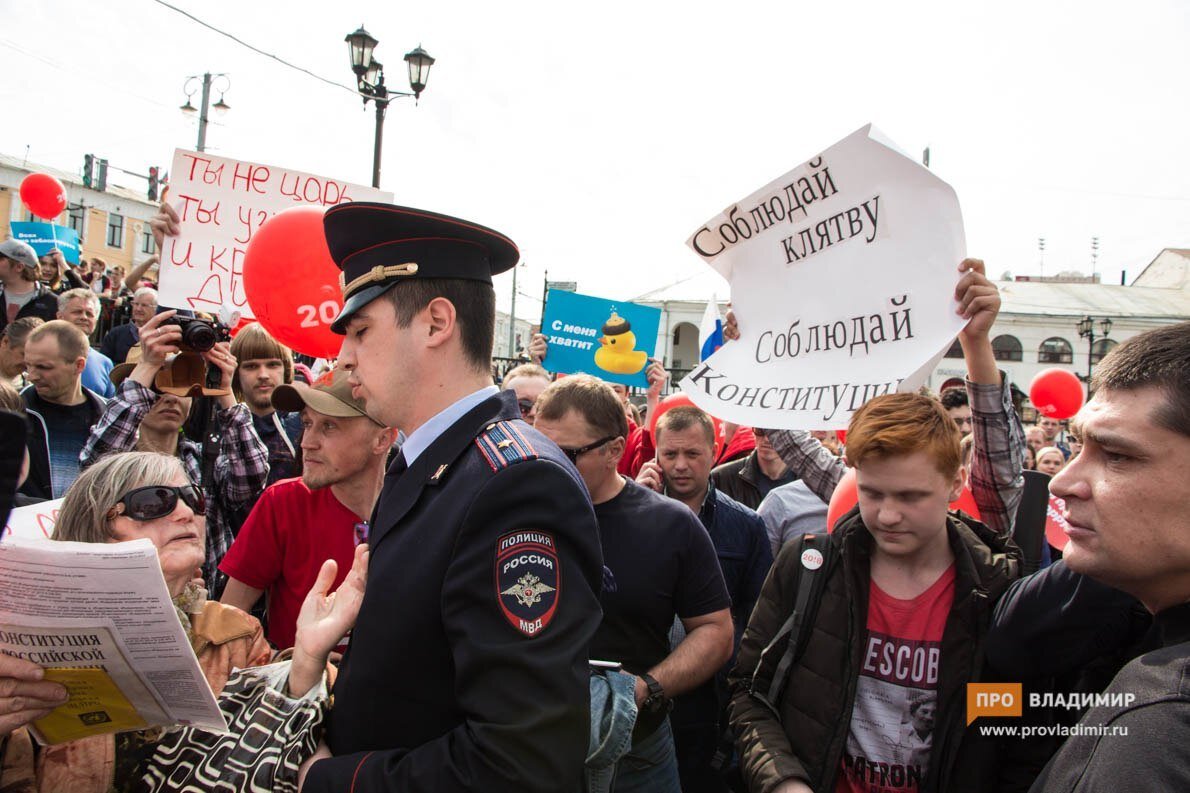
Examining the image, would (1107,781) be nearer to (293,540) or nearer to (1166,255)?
Answer: (293,540)

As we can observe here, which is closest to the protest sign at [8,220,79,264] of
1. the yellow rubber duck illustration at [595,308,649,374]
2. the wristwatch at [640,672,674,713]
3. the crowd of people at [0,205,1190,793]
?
the yellow rubber duck illustration at [595,308,649,374]

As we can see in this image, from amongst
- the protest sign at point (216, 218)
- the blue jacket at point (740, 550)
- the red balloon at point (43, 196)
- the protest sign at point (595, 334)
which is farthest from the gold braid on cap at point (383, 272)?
the red balloon at point (43, 196)

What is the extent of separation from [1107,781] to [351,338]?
1.78m

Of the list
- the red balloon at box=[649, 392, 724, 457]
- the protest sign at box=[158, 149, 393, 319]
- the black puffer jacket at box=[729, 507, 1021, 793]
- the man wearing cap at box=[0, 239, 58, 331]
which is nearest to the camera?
the black puffer jacket at box=[729, 507, 1021, 793]

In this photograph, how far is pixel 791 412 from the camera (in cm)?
294

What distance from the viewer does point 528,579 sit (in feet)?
4.88

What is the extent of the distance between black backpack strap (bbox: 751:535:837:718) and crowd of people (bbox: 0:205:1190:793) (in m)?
0.01

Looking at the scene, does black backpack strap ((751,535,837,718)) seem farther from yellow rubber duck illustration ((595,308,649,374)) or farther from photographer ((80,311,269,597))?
yellow rubber duck illustration ((595,308,649,374))

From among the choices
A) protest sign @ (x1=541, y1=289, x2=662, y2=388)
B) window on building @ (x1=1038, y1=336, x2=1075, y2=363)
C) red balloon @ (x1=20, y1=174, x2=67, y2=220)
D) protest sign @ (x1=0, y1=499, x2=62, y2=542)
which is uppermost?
window on building @ (x1=1038, y1=336, x2=1075, y2=363)

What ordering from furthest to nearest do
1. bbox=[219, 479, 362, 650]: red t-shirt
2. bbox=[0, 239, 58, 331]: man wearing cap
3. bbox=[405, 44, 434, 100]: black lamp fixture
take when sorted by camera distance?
1. bbox=[405, 44, 434, 100]: black lamp fixture
2. bbox=[0, 239, 58, 331]: man wearing cap
3. bbox=[219, 479, 362, 650]: red t-shirt

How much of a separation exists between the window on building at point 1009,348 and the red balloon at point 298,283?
176 ft

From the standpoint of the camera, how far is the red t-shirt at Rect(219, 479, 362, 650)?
2947 millimetres

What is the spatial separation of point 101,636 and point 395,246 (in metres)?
1.10

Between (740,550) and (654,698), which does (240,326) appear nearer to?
(740,550)
